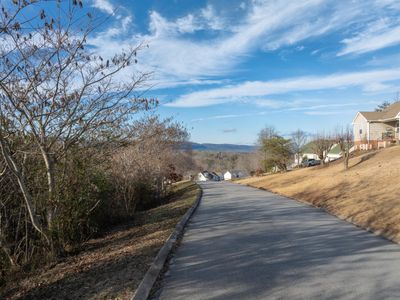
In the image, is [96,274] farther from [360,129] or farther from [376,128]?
[360,129]

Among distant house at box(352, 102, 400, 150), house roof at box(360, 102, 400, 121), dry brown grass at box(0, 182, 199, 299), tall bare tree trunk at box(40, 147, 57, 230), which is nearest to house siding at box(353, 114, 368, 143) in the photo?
distant house at box(352, 102, 400, 150)

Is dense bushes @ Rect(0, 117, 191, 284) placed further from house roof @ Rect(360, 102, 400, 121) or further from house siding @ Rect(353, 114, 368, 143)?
house siding @ Rect(353, 114, 368, 143)

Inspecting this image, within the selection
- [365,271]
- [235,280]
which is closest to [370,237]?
[365,271]

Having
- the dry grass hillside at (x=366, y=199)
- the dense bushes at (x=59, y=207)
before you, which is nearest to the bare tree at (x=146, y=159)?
the dense bushes at (x=59, y=207)

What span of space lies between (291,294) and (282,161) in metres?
50.8

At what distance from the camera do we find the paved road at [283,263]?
17.1 feet

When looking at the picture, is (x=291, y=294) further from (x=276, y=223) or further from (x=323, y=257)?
(x=276, y=223)

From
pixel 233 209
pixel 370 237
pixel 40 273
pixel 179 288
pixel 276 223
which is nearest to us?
pixel 179 288

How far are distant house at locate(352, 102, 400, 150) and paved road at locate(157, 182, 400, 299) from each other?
1288 inches

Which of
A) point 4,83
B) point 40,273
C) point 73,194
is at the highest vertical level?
point 4,83

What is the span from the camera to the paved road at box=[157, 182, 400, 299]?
5.20 m

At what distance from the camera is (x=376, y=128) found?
42.6 m

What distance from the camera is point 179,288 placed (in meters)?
5.44

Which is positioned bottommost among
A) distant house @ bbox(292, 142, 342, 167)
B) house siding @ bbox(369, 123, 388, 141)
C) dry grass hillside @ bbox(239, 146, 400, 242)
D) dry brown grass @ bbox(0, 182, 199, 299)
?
dry brown grass @ bbox(0, 182, 199, 299)
